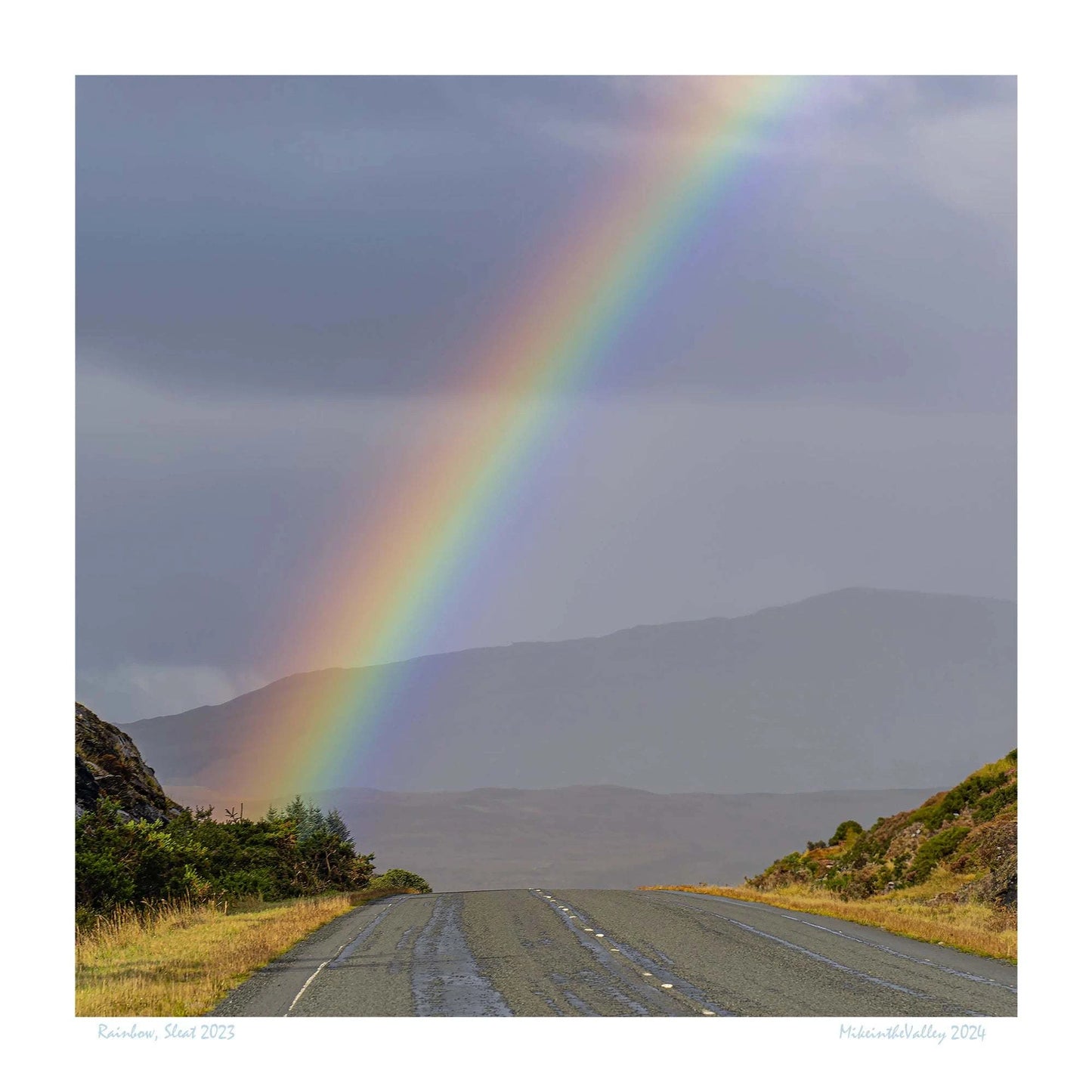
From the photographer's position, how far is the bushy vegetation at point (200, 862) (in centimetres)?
3067

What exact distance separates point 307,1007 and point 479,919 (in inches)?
534

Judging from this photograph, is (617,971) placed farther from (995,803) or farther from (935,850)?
(995,803)

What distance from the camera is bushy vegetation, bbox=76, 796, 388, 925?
3067cm

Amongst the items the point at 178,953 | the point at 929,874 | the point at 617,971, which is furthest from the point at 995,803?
the point at 178,953

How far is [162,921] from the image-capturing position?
2922 cm

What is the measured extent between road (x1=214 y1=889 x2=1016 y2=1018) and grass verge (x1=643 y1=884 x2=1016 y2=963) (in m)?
0.67

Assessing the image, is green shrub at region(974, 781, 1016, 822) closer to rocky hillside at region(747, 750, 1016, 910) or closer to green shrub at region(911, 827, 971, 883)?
rocky hillside at region(747, 750, 1016, 910)

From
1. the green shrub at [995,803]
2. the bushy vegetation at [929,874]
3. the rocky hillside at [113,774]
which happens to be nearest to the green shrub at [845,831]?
the bushy vegetation at [929,874]

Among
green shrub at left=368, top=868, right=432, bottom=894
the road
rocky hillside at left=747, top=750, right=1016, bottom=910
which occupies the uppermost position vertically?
the road

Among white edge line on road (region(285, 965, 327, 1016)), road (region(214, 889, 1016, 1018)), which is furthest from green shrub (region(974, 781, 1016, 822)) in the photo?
white edge line on road (region(285, 965, 327, 1016))

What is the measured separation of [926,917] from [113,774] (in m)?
28.4

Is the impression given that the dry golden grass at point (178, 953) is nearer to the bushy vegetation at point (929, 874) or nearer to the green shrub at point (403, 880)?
the bushy vegetation at point (929, 874)
